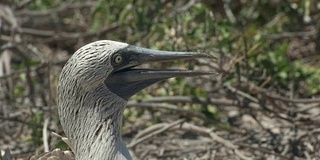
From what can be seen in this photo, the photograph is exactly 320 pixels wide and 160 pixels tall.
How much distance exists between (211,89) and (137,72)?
9.59ft

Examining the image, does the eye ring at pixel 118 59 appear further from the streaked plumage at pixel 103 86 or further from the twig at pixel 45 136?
the twig at pixel 45 136

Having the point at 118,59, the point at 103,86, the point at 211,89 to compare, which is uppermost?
the point at 118,59

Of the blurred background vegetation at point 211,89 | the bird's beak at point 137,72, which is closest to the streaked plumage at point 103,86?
the bird's beak at point 137,72

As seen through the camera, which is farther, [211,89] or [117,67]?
[211,89]

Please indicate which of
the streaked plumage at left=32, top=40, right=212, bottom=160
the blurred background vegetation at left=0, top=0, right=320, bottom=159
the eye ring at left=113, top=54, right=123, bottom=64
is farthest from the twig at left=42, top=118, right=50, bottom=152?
the eye ring at left=113, top=54, right=123, bottom=64

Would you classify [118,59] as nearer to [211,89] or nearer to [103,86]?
[103,86]

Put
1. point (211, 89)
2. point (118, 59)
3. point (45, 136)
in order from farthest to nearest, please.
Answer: point (211, 89) < point (45, 136) < point (118, 59)

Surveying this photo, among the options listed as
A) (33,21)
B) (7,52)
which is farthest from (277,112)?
(33,21)

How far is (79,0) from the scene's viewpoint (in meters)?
8.34

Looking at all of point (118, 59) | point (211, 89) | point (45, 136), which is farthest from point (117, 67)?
point (211, 89)

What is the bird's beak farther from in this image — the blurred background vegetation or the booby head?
the blurred background vegetation

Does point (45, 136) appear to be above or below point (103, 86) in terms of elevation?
below

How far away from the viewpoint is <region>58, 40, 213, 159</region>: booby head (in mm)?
3537

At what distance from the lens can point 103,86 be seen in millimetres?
3578
